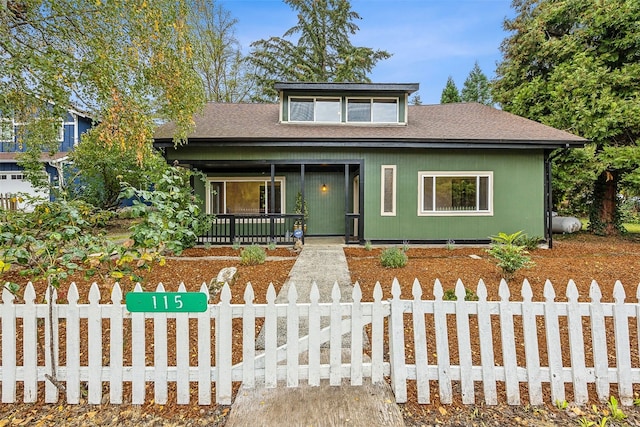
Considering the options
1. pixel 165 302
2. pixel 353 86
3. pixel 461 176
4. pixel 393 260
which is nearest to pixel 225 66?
pixel 353 86

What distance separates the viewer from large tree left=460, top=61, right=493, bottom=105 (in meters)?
31.7

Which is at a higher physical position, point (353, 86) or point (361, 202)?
point (353, 86)

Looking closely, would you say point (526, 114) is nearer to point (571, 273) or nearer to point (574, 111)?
point (574, 111)

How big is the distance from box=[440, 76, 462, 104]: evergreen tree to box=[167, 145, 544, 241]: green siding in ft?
76.7

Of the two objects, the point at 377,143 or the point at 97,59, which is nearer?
the point at 97,59

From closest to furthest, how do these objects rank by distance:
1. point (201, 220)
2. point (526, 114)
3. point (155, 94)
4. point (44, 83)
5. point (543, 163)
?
point (44, 83) → point (155, 94) → point (201, 220) → point (543, 163) → point (526, 114)

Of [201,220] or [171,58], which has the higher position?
[171,58]

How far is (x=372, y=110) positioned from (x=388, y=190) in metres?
2.99

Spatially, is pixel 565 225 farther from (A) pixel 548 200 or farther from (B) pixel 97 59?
(B) pixel 97 59

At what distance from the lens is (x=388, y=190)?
8898 mm

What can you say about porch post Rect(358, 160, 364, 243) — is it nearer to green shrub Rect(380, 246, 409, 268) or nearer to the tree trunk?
green shrub Rect(380, 246, 409, 268)

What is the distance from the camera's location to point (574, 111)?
10023mm

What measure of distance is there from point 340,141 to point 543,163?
6.03m

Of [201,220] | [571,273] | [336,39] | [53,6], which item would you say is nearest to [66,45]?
[53,6]
